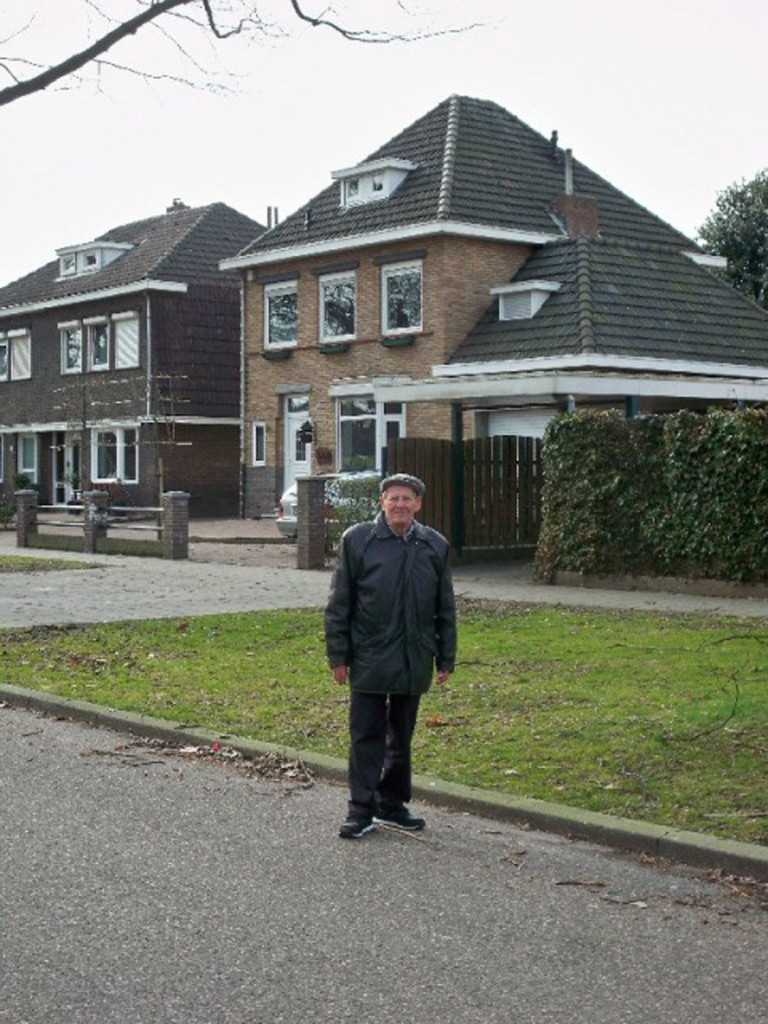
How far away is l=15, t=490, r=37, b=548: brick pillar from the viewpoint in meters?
28.6

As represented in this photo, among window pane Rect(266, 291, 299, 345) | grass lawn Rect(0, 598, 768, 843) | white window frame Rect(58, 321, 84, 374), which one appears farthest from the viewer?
white window frame Rect(58, 321, 84, 374)

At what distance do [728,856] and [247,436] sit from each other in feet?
106

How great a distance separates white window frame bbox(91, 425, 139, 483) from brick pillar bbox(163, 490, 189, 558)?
→ 1730 cm

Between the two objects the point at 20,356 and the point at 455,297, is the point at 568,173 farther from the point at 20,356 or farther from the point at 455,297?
the point at 20,356

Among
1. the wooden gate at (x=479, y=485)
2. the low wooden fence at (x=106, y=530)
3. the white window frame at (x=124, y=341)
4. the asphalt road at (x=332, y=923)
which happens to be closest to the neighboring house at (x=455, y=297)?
the wooden gate at (x=479, y=485)

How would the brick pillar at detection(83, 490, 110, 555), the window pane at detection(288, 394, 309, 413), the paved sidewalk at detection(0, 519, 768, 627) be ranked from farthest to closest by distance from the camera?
the window pane at detection(288, 394, 309, 413)
the brick pillar at detection(83, 490, 110, 555)
the paved sidewalk at detection(0, 519, 768, 627)

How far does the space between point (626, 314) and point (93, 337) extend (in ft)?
61.8

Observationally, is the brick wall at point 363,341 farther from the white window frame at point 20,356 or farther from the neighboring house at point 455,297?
the white window frame at point 20,356

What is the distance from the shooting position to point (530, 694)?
10477mm

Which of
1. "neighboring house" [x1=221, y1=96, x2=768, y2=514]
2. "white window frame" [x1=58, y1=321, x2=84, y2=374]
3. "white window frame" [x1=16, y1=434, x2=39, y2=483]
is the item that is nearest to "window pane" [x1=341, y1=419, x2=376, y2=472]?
"neighboring house" [x1=221, y1=96, x2=768, y2=514]

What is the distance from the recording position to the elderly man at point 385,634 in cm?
726

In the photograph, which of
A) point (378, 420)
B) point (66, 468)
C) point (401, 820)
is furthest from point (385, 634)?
point (66, 468)

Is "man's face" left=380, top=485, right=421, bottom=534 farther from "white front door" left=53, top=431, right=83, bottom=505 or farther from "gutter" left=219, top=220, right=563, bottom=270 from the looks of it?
"white front door" left=53, top=431, right=83, bottom=505

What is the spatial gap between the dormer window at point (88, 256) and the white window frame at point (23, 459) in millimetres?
4996
